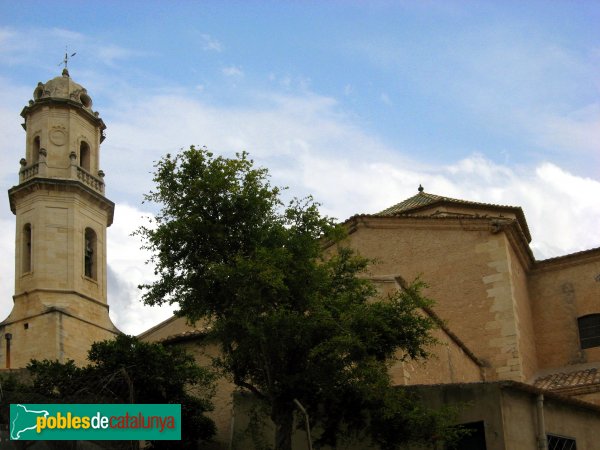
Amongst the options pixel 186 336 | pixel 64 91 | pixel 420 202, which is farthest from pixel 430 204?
pixel 64 91

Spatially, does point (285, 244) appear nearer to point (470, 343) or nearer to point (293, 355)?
point (293, 355)

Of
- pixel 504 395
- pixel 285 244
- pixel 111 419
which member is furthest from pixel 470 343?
pixel 111 419

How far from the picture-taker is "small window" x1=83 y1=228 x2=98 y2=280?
35062 mm

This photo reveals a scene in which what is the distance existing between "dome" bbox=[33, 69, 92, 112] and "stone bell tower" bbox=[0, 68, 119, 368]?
0.04m

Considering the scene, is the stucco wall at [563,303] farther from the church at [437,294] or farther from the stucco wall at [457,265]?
the stucco wall at [457,265]

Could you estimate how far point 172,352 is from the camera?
832 inches

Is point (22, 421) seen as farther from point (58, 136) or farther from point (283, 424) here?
point (58, 136)

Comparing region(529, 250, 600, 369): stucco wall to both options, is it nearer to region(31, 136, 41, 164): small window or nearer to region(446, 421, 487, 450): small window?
region(446, 421, 487, 450): small window

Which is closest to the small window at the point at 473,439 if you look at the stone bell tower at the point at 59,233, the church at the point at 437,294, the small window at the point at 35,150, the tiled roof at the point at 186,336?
the church at the point at 437,294

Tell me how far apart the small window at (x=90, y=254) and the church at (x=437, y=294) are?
0.13 ft

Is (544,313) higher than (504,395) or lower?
higher

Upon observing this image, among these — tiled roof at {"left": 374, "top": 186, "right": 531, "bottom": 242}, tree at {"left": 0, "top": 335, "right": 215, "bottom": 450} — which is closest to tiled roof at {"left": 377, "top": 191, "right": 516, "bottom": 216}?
tiled roof at {"left": 374, "top": 186, "right": 531, "bottom": 242}

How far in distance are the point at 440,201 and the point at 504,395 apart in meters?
13.0

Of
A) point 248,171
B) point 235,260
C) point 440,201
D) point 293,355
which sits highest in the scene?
point 440,201
